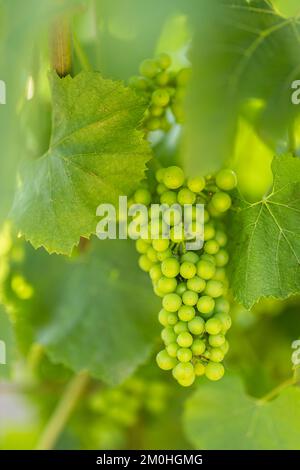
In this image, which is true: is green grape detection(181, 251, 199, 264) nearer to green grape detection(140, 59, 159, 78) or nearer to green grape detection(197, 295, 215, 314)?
green grape detection(197, 295, 215, 314)

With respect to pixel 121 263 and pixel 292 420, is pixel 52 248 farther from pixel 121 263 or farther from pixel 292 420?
pixel 292 420

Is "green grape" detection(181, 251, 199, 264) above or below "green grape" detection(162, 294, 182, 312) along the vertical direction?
above

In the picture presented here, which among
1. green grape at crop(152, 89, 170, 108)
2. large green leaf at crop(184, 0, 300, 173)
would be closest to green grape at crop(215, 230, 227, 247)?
large green leaf at crop(184, 0, 300, 173)

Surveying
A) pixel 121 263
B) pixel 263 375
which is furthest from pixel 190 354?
pixel 263 375

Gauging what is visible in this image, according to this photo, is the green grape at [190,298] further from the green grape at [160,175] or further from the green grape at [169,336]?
the green grape at [160,175]

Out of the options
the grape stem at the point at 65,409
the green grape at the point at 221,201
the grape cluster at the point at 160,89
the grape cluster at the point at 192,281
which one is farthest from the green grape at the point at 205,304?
the grape stem at the point at 65,409

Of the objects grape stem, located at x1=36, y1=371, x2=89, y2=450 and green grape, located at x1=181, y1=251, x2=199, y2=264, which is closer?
green grape, located at x1=181, y1=251, x2=199, y2=264
